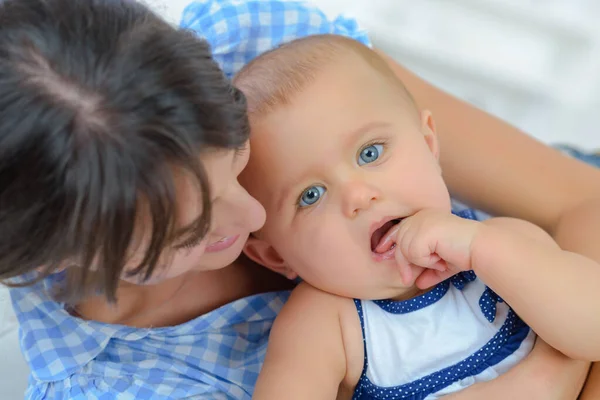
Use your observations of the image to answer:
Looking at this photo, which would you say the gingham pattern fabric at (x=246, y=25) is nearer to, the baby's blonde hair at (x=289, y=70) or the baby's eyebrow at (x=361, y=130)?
the baby's blonde hair at (x=289, y=70)

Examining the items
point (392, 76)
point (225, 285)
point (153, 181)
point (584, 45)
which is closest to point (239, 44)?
point (392, 76)

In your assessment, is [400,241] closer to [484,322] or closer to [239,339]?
[484,322]

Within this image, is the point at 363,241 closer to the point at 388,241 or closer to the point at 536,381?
the point at 388,241

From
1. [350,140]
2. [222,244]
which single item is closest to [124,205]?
[222,244]

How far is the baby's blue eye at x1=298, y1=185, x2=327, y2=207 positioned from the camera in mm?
727

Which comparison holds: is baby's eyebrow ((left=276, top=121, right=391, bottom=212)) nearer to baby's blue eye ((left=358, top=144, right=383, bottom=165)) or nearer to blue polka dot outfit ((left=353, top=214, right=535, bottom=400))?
baby's blue eye ((left=358, top=144, right=383, bottom=165))

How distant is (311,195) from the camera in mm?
731

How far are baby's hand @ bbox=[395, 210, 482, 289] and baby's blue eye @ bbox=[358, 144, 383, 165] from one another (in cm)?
8

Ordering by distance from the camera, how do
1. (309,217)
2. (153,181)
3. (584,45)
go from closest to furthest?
(153,181) → (309,217) → (584,45)

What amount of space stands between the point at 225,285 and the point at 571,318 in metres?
0.46

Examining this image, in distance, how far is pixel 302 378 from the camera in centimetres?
71

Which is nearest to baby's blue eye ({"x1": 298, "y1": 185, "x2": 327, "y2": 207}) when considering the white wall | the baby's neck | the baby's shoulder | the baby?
the baby

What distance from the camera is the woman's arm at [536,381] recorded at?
0.68 m

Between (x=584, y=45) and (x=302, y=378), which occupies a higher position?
(x=584, y=45)
